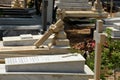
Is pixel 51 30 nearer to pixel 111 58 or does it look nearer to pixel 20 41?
pixel 20 41

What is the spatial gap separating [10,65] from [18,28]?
602 centimetres

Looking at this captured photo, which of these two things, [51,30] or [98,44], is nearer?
[98,44]

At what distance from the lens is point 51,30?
8.41m

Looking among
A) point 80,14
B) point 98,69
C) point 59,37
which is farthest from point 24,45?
point 80,14

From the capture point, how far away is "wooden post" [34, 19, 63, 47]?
8.40 metres

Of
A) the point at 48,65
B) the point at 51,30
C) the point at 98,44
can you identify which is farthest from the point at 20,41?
the point at 98,44

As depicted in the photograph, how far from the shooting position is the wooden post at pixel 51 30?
840 centimetres

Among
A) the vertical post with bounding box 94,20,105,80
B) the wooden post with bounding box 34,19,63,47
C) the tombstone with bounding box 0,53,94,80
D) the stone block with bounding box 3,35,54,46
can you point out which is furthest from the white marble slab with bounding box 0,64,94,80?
the stone block with bounding box 3,35,54,46

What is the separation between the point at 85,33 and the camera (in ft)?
45.5

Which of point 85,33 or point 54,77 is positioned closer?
point 54,77

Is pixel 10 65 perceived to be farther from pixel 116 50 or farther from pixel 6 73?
pixel 116 50

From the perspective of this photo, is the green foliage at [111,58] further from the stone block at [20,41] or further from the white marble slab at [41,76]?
the stone block at [20,41]

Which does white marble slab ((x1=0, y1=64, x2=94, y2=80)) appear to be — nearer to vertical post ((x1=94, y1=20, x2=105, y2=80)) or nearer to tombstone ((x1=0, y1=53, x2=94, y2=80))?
tombstone ((x1=0, y1=53, x2=94, y2=80))

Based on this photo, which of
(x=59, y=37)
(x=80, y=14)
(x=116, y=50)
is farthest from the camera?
(x=80, y=14)
